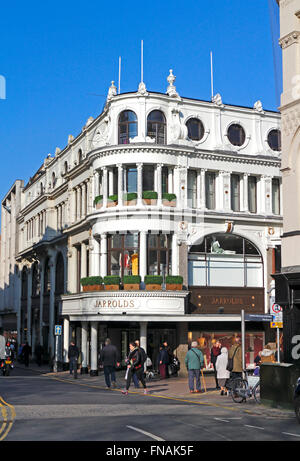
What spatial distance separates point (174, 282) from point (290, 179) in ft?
44.4

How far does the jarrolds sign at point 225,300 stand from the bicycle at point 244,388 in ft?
51.7

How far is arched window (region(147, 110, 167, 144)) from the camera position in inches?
1422

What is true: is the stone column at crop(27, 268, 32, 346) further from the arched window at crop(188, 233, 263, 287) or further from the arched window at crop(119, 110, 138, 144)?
the arched window at crop(119, 110, 138, 144)

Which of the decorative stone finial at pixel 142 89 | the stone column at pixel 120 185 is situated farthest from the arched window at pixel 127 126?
the stone column at pixel 120 185

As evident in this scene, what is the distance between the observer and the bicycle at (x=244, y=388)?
19.7m

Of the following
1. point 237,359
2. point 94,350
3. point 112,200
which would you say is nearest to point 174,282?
point 112,200

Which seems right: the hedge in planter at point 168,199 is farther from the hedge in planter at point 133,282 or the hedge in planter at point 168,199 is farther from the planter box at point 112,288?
the planter box at point 112,288

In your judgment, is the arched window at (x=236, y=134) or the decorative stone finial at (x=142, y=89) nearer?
the decorative stone finial at (x=142, y=89)

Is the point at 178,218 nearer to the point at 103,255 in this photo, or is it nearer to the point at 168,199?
the point at 168,199

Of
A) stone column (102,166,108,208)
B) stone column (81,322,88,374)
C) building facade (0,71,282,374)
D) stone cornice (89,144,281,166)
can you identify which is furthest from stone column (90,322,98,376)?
stone cornice (89,144,281,166)

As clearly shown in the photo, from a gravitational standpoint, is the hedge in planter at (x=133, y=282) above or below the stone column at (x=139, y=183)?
below

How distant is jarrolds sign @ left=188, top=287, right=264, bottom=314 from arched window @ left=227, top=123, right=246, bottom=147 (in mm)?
8616

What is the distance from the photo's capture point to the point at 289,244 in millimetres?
21938
